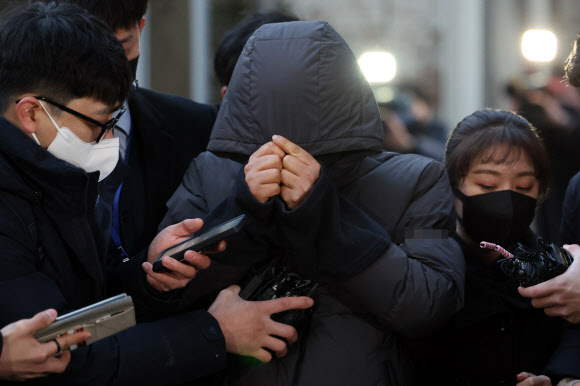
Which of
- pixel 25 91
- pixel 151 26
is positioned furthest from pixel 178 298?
pixel 151 26

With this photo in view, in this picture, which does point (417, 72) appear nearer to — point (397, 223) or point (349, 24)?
point (349, 24)

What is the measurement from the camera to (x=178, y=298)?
2377mm

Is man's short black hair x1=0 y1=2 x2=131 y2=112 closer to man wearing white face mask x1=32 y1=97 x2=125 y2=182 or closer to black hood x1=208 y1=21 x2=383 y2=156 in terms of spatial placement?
man wearing white face mask x1=32 y1=97 x2=125 y2=182

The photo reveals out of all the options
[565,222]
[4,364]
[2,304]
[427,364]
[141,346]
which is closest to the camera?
[4,364]

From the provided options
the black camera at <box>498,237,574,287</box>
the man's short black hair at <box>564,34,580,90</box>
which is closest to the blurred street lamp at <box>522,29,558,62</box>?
the man's short black hair at <box>564,34,580,90</box>

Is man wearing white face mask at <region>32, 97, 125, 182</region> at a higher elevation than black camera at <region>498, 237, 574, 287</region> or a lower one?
higher

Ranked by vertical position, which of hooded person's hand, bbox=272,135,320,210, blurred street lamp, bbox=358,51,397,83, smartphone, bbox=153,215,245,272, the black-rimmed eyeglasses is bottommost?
blurred street lamp, bbox=358,51,397,83

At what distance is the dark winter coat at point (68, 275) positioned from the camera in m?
2.03

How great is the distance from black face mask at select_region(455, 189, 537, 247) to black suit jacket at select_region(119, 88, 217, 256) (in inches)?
46.1

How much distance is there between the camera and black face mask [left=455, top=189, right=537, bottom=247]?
2678mm

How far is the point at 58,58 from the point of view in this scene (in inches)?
90.2

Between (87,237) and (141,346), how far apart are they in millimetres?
354

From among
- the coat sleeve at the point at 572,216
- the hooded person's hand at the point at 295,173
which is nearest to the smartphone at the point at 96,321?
the hooded person's hand at the point at 295,173

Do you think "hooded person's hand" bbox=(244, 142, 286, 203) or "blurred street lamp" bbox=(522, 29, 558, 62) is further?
"blurred street lamp" bbox=(522, 29, 558, 62)
